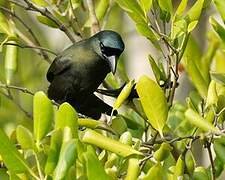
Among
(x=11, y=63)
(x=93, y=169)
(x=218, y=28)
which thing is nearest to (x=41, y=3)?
(x=11, y=63)

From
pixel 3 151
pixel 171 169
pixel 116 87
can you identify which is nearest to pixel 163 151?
pixel 171 169

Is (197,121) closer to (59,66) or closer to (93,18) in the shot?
(93,18)

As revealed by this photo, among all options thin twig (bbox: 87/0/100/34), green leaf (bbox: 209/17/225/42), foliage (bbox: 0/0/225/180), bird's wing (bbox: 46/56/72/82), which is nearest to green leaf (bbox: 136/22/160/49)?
foliage (bbox: 0/0/225/180)

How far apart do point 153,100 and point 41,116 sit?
22 centimetres

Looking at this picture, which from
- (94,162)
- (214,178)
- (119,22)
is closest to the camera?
(94,162)

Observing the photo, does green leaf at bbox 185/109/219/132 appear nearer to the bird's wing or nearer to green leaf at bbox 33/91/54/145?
green leaf at bbox 33/91/54/145

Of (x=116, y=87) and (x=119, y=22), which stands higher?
(x=116, y=87)

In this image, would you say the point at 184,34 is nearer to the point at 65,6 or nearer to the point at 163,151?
the point at 163,151

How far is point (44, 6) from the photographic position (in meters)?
2.03

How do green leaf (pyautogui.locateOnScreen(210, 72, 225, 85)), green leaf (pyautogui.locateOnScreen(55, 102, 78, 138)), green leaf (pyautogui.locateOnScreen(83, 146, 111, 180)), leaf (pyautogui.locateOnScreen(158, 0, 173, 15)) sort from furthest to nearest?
leaf (pyautogui.locateOnScreen(158, 0, 173, 15))
green leaf (pyautogui.locateOnScreen(210, 72, 225, 85))
green leaf (pyautogui.locateOnScreen(55, 102, 78, 138))
green leaf (pyautogui.locateOnScreen(83, 146, 111, 180))

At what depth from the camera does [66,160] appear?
4.35 ft

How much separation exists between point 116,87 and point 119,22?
133 centimetres

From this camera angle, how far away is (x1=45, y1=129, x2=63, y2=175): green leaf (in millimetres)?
Answer: 1366

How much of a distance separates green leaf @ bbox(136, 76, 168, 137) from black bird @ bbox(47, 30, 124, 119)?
644 millimetres
